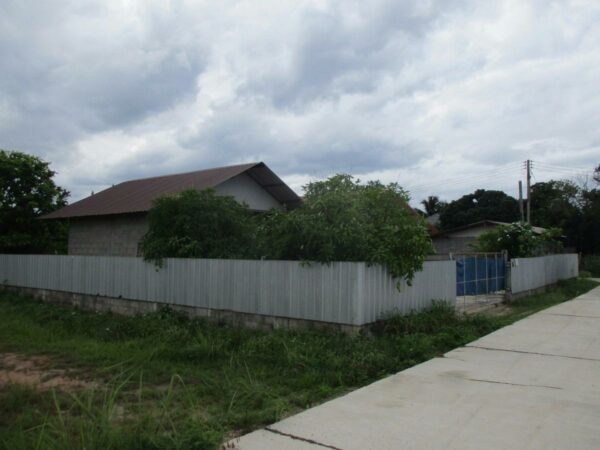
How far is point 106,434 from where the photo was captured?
3.99 m

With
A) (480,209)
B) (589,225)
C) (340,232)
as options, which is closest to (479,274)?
(340,232)

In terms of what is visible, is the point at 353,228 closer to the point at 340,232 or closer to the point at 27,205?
the point at 340,232

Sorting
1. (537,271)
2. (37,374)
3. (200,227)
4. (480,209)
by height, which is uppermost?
(480,209)

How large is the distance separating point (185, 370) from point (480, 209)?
52157 millimetres

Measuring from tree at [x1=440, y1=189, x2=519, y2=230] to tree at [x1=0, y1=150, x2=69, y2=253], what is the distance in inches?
1663

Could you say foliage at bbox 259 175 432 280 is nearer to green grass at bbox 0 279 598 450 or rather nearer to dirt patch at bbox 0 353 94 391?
green grass at bbox 0 279 598 450

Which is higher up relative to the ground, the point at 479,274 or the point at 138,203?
the point at 138,203

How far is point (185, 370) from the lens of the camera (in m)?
6.99

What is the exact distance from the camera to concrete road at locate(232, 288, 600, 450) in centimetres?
428

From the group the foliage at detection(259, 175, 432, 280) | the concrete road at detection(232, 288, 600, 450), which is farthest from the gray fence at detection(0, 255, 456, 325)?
the concrete road at detection(232, 288, 600, 450)

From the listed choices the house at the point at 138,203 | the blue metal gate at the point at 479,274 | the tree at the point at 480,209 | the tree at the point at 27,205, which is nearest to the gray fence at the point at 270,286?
the house at the point at 138,203

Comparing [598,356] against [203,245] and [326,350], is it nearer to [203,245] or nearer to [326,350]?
[326,350]

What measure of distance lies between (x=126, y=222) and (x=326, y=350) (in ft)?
38.6

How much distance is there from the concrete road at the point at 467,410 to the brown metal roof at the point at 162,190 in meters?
10.7
